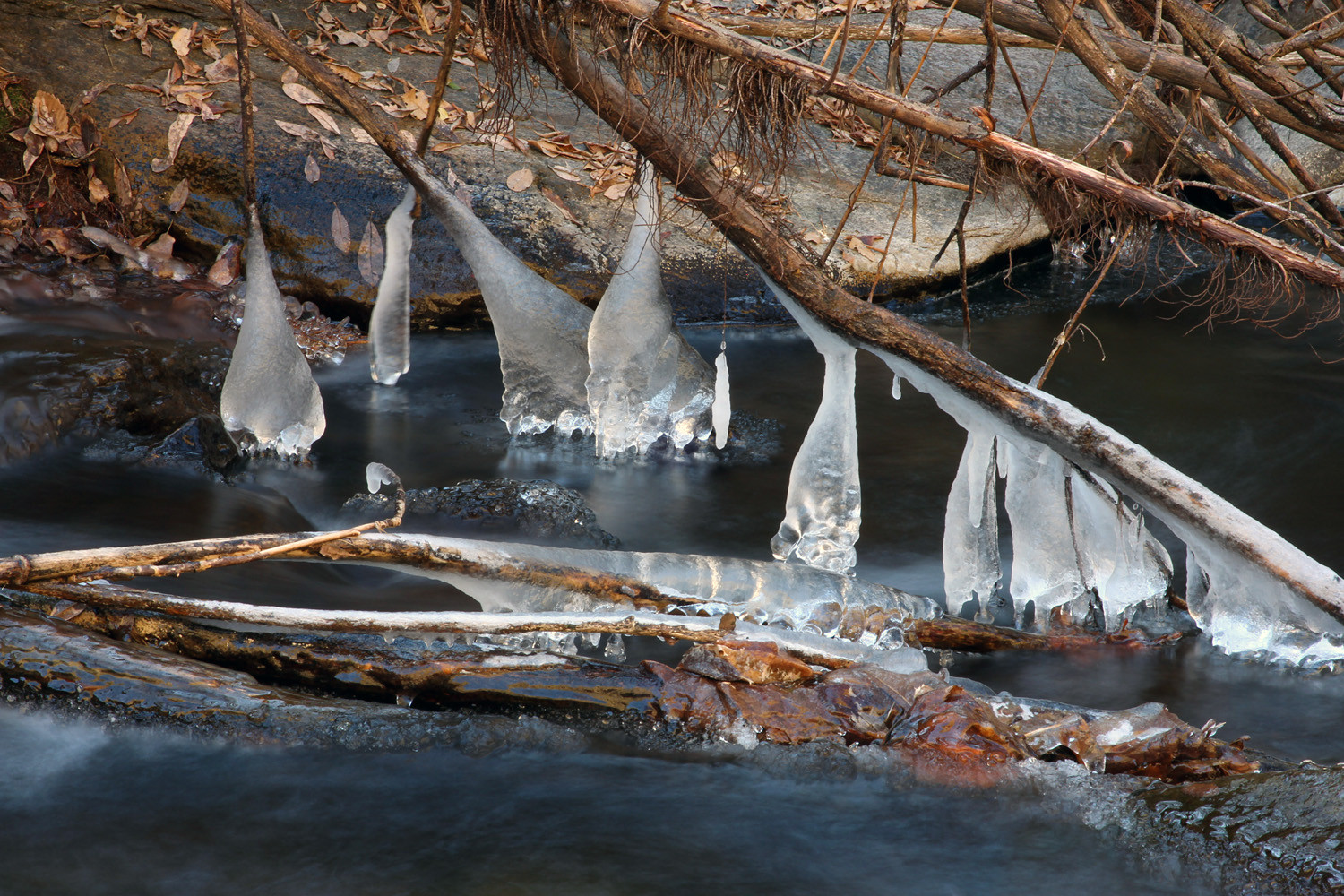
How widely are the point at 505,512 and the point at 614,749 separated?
2.02 meters

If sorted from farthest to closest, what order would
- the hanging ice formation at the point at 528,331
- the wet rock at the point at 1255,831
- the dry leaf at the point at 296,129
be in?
the dry leaf at the point at 296,129
the hanging ice formation at the point at 528,331
the wet rock at the point at 1255,831

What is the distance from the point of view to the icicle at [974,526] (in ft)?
11.9

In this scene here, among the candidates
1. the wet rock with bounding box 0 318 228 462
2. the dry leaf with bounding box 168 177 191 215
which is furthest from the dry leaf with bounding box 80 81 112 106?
the wet rock with bounding box 0 318 228 462

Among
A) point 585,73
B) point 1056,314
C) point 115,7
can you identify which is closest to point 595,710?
point 585,73

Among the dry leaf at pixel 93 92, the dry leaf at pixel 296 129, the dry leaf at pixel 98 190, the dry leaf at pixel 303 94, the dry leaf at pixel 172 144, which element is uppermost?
the dry leaf at pixel 303 94

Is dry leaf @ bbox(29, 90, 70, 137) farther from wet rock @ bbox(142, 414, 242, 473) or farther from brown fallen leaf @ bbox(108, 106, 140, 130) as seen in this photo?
wet rock @ bbox(142, 414, 242, 473)

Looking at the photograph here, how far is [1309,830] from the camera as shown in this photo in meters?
1.98

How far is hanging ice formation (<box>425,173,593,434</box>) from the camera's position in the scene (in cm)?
468

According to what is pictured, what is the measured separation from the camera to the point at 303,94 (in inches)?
281

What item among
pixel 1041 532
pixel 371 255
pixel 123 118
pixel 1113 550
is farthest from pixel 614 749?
pixel 123 118

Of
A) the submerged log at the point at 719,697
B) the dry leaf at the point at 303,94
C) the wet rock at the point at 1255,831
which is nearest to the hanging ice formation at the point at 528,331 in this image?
the submerged log at the point at 719,697

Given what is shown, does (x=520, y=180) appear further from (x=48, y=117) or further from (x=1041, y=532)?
(x=1041, y=532)

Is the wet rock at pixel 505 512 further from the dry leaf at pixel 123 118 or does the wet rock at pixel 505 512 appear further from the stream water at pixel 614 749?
the dry leaf at pixel 123 118

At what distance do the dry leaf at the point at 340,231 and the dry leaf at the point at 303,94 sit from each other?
1037mm
